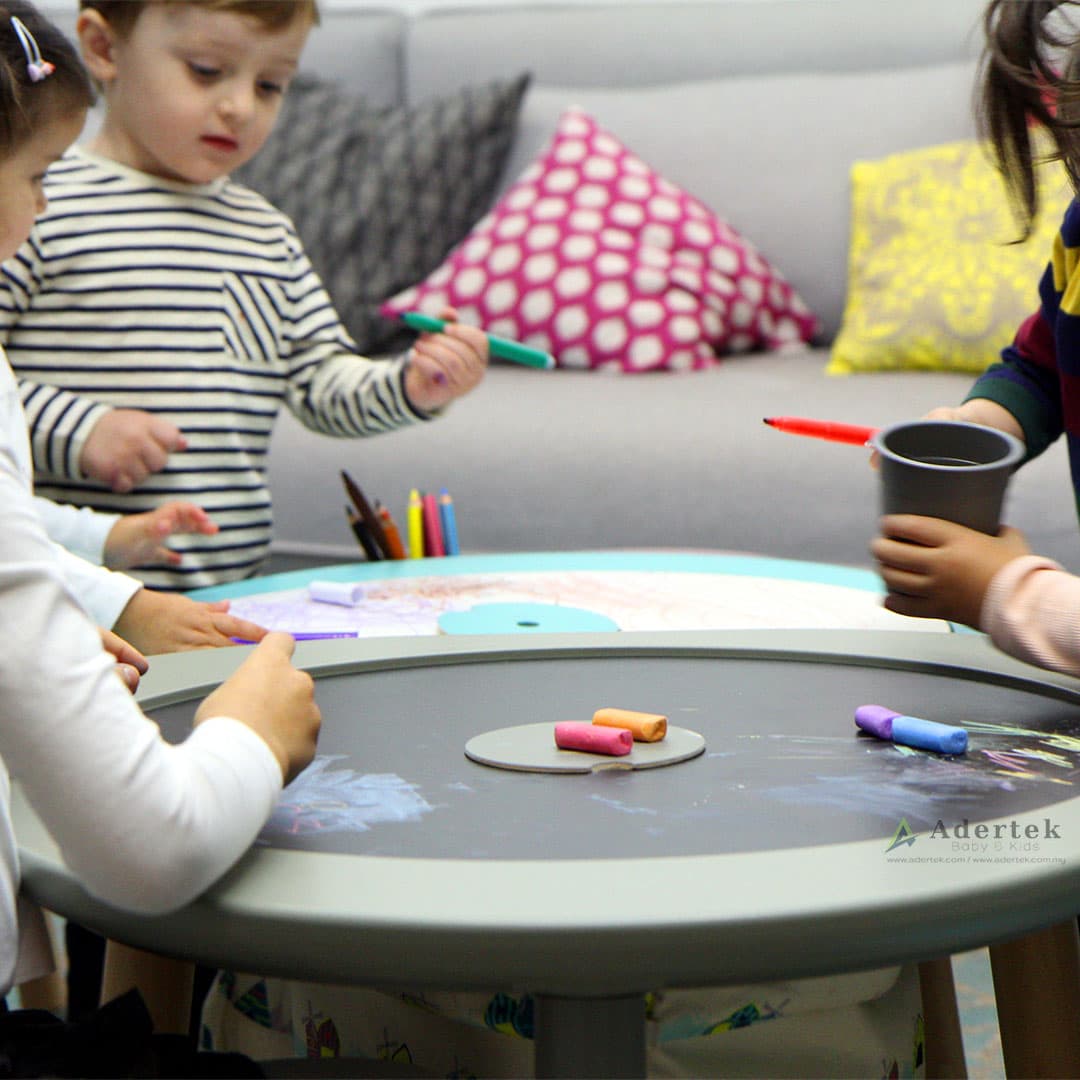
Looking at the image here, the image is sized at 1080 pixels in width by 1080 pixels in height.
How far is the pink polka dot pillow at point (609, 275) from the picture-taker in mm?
2188

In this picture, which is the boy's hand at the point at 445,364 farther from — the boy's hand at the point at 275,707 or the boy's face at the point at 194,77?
the boy's hand at the point at 275,707

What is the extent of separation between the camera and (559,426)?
6.24 ft

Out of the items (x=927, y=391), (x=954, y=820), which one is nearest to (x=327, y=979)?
(x=954, y=820)

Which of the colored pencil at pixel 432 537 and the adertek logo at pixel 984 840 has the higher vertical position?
the adertek logo at pixel 984 840

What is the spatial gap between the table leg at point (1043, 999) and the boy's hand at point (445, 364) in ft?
2.58

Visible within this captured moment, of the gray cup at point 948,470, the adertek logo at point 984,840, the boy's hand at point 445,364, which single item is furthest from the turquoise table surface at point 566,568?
the adertek logo at point 984,840

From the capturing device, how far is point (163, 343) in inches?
53.6

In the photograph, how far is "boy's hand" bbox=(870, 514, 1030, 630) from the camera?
29.2 inches

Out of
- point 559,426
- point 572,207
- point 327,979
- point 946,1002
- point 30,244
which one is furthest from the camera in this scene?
point 572,207

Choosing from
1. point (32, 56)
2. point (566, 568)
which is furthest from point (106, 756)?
point (566, 568)

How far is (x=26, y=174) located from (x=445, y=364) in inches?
27.4

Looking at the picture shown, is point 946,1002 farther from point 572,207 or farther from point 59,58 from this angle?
point 572,207

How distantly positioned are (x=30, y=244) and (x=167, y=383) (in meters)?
0.17

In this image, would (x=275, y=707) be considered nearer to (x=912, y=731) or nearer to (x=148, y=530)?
(x=912, y=731)
